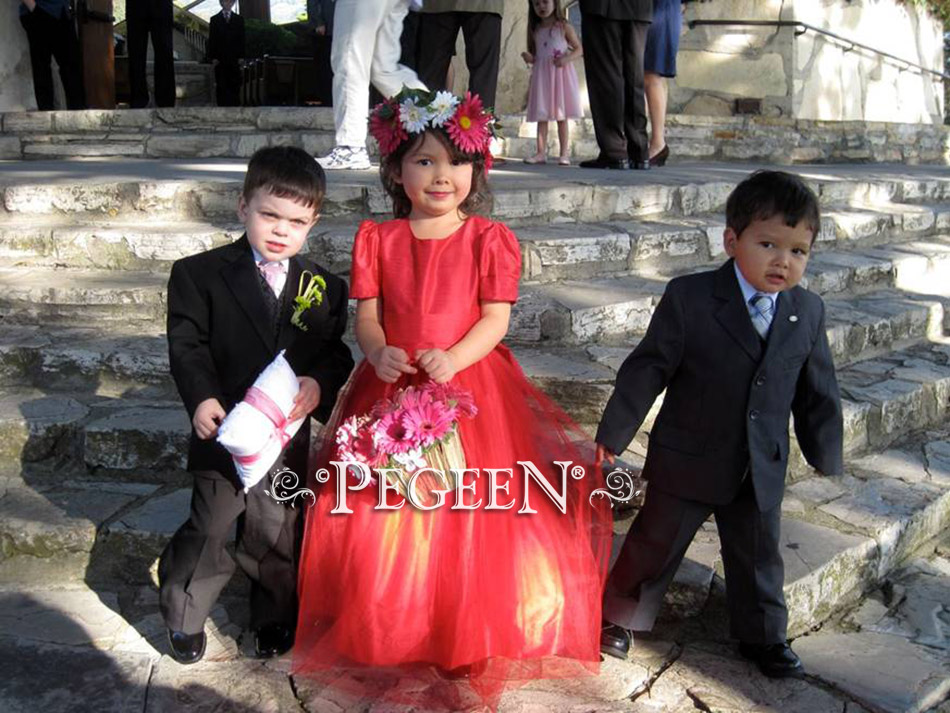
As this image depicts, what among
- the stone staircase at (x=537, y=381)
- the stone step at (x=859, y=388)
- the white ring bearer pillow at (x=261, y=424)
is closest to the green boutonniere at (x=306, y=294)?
the white ring bearer pillow at (x=261, y=424)

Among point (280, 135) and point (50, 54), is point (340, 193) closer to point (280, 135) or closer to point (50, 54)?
point (280, 135)

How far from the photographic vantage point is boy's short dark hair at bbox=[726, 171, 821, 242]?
2154 millimetres

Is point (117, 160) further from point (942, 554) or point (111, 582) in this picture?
point (942, 554)

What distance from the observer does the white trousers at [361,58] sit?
5.22m

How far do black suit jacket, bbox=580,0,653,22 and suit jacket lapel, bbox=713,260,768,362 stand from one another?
3868mm

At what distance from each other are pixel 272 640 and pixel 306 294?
87 centimetres

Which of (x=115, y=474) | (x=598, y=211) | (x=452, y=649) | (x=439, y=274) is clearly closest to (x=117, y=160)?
(x=598, y=211)

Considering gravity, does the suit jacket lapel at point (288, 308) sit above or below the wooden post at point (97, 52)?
below

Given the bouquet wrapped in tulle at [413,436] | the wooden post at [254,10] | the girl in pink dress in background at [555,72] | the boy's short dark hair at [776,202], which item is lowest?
the bouquet wrapped in tulle at [413,436]

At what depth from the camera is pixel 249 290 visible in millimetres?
2242

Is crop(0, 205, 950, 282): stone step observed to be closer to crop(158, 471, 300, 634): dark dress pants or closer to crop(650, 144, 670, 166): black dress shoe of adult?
crop(158, 471, 300, 634): dark dress pants

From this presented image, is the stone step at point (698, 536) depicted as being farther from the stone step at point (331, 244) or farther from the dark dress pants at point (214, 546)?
the stone step at point (331, 244)

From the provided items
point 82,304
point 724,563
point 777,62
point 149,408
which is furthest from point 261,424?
point 777,62

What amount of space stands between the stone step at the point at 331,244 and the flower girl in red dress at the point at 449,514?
163 centimetres
